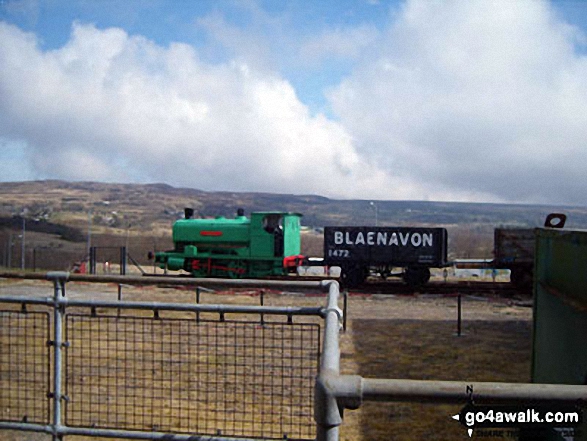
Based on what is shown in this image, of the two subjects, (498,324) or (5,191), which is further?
(5,191)

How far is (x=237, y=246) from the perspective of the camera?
23594mm

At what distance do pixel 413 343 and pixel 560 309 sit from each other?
24.3 ft

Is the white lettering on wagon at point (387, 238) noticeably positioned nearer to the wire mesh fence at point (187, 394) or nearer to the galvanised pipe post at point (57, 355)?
the wire mesh fence at point (187, 394)

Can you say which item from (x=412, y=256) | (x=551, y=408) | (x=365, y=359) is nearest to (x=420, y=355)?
(x=365, y=359)

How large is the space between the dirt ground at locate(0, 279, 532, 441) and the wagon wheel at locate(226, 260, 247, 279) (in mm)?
3029

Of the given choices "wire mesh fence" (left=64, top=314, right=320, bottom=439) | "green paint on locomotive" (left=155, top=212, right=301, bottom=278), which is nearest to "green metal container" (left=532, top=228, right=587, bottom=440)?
"wire mesh fence" (left=64, top=314, right=320, bottom=439)

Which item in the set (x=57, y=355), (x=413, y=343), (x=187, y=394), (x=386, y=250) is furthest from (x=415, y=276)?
(x=57, y=355)

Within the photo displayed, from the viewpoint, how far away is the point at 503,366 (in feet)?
33.5

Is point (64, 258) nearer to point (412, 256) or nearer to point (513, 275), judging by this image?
point (412, 256)

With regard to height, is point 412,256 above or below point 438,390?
below

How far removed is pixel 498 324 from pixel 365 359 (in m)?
6.02

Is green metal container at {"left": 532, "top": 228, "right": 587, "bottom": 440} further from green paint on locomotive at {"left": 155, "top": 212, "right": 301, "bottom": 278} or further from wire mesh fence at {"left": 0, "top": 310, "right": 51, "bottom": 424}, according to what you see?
green paint on locomotive at {"left": 155, "top": 212, "right": 301, "bottom": 278}

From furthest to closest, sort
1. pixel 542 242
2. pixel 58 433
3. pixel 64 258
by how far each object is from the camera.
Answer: pixel 64 258
pixel 542 242
pixel 58 433

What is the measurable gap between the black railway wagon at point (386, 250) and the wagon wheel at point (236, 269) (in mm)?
3610
